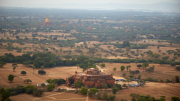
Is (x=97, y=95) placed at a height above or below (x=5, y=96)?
below

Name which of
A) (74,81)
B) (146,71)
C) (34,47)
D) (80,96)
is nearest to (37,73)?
(74,81)

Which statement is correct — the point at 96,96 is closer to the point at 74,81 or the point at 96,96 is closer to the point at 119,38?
the point at 74,81

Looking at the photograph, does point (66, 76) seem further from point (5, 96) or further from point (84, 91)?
point (5, 96)

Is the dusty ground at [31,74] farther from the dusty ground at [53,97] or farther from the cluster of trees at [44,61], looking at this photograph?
the dusty ground at [53,97]

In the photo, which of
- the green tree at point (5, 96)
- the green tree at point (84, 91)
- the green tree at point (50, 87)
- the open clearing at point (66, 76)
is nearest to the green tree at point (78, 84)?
the open clearing at point (66, 76)

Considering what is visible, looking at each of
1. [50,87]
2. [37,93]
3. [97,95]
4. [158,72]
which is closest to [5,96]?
[37,93]

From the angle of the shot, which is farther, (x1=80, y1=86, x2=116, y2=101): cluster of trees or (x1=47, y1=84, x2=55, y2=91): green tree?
(x1=47, y1=84, x2=55, y2=91): green tree

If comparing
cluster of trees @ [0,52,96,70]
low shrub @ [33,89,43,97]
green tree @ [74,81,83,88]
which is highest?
cluster of trees @ [0,52,96,70]

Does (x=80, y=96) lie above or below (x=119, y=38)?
below

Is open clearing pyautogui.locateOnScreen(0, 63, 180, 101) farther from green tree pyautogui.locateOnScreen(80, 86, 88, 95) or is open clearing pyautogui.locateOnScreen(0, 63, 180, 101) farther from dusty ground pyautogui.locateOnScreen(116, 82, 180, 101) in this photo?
green tree pyautogui.locateOnScreen(80, 86, 88, 95)

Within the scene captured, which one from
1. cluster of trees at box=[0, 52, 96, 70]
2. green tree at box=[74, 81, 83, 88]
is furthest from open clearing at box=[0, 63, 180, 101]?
green tree at box=[74, 81, 83, 88]

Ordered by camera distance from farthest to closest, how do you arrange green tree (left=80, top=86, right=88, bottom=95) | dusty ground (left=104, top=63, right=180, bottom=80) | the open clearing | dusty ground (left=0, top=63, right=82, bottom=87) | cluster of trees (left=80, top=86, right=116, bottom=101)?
dusty ground (left=104, top=63, right=180, bottom=80) < dusty ground (left=0, top=63, right=82, bottom=87) < green tree (left=80, top=86, right=88, bottom=95) < the open clearing < cluster of trees (left=80, top=86, right=116, bottom=101)
